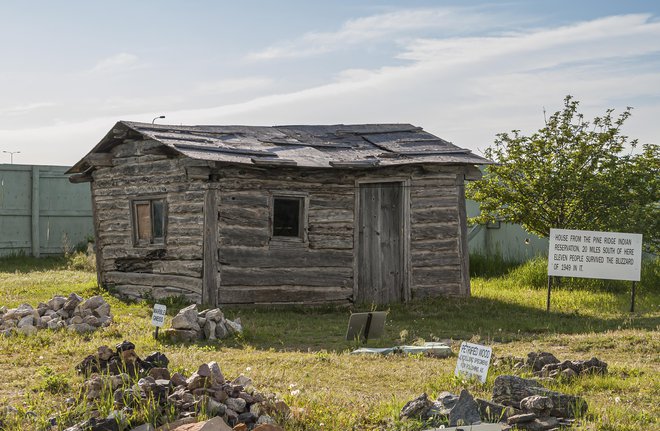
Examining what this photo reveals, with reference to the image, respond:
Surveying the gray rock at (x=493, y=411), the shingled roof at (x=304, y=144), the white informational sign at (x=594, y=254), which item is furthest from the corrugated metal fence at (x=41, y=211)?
the gray rock at (x=493, y=411)

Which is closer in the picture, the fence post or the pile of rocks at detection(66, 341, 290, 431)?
the pile of rocks at detection(66, 341, 290, 431)

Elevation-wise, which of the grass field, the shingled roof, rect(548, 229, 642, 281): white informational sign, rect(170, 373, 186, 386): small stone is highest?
the shingled roof

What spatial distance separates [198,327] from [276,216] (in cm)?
484

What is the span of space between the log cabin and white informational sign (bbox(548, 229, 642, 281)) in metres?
2.06

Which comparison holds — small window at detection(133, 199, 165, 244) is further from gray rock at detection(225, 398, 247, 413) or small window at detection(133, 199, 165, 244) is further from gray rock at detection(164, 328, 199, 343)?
gray rock at detection(225, 398, 247, 413)

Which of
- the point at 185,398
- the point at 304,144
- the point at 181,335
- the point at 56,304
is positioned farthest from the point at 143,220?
the point at 185,398

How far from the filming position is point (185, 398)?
7191 millimetres

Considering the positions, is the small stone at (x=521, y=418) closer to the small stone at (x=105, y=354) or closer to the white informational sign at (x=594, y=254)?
the small stone at (x=105, y=354)

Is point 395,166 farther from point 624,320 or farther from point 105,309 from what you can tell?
point 105,309

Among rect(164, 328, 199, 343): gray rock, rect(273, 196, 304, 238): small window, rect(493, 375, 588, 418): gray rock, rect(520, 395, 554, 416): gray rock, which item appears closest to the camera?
rect(520, 395, 554, 416): gray rock

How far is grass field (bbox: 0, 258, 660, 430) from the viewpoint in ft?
25.4

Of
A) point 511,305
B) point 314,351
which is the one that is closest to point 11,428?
point 314,351

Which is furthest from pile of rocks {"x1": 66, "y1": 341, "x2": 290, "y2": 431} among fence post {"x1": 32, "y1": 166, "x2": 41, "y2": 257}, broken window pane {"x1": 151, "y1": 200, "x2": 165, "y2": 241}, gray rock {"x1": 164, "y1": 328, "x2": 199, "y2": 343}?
fence post {"x1": 32, "y1": 166, "x2": 41, "y2": 257}

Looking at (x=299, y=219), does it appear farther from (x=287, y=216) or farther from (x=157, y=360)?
(x=157, y=360)
